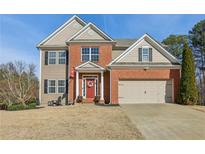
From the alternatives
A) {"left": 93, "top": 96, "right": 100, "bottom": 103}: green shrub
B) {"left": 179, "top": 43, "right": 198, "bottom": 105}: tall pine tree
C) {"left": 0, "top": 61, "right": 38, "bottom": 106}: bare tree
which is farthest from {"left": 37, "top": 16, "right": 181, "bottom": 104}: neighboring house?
{"left": 0, "top": 61, "right": 38, "bottom": 106}: bare tree

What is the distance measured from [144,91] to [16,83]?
53.2 ft

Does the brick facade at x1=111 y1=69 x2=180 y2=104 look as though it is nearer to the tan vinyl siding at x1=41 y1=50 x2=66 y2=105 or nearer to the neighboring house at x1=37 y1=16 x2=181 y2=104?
the neighboring house at x1=37 y1=16 x2=181 y2=104

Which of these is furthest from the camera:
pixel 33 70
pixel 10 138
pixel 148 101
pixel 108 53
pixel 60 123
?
pixel 33 70

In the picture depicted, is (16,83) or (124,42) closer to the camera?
(124,42)

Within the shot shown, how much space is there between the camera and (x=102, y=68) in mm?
22500

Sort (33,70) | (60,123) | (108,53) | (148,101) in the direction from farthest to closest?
1. (33,70)
2. (108,53)
3. (148,101)
4. (60,123)

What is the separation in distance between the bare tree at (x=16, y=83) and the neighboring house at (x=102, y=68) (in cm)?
445

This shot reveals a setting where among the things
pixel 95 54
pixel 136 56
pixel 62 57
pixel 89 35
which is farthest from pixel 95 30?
pixel 136 56

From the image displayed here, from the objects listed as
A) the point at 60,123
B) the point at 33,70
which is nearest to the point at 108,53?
the point at 60,123

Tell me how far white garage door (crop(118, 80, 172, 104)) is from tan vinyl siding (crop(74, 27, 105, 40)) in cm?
464

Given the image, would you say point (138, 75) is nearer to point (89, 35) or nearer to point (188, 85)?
point (188, 85)

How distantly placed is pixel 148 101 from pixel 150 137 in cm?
1275

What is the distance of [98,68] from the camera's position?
22.5m

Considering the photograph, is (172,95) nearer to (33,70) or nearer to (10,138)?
(10,138)
